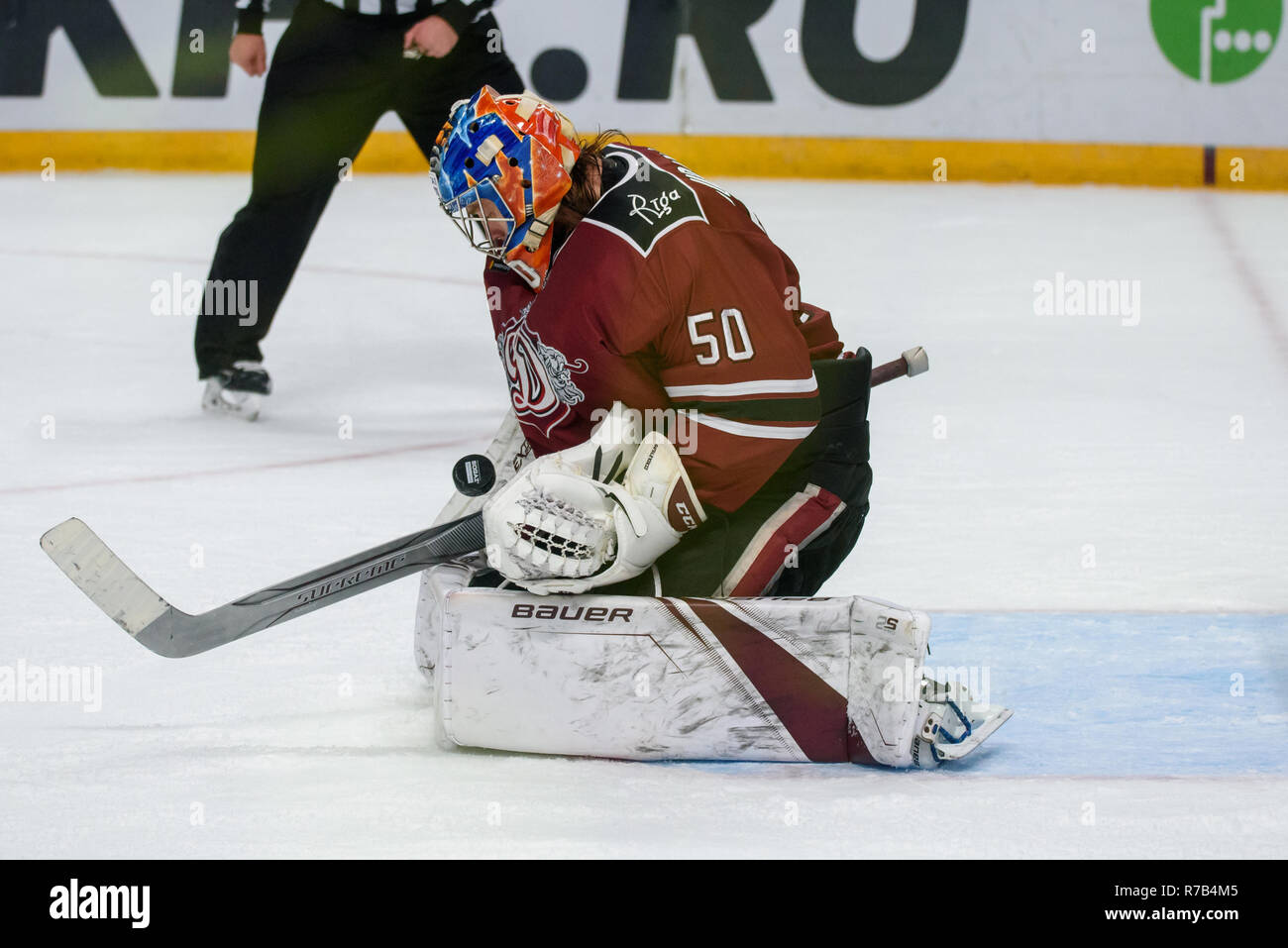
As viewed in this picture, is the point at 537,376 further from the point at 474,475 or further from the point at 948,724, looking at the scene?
the point at 948,724

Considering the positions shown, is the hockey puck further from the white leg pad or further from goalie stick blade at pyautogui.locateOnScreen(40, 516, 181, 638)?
goalie stick blade at pyautogui.locateOnScreen(40, 516, 181, 638)

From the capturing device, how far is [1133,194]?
272 inches

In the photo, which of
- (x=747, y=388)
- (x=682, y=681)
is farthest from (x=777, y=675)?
(x=747, y=388)

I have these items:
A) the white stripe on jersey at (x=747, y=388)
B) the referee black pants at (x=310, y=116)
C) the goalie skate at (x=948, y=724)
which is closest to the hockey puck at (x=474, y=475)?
the white stripe on jersey at (x=747, y=388)

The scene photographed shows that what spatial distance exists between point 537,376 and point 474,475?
0.60 feet

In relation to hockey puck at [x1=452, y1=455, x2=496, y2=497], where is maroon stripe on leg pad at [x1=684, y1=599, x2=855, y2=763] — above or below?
below

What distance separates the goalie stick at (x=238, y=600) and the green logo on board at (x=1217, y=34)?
518 cm

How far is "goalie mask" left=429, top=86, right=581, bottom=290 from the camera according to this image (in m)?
2.20

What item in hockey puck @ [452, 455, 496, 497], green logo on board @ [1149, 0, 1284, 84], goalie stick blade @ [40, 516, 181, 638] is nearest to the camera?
hockey puck @ [452, 455, 496, 497]

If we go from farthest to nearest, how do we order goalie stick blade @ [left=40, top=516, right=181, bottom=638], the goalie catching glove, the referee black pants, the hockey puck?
the referee black pants → goalie stick blade @ [left=40, top=516, right=181, bottom=638] → the hockey puck → the goalie catching glove

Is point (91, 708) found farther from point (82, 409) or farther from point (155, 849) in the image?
point (82, 409)

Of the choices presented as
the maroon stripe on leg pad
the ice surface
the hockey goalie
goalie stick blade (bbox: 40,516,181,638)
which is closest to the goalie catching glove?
the hockey goalie

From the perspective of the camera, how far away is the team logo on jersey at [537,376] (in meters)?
2.26

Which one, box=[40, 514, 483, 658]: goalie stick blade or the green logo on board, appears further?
the green logo on board
